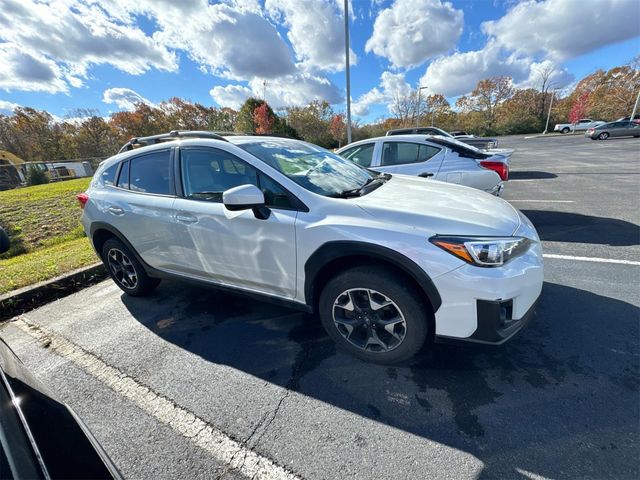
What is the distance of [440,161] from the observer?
513 cm

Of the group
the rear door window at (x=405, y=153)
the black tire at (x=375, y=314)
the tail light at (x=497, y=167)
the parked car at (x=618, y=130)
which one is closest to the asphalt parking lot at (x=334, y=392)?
the black tire at (x=375, y=314)

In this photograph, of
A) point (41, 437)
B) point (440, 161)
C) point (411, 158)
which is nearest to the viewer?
point (41, 437)

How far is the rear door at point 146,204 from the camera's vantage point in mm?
2807

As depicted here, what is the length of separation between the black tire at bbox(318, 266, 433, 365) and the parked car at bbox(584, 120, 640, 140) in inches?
1346

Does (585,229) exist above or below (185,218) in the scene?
below

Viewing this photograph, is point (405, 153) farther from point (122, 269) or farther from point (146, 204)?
point (122, 269)

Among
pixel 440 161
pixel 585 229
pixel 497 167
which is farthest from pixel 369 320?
pixel 585 229

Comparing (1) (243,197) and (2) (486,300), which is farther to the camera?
(1) (243,197)

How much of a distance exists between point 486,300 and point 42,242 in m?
8.43

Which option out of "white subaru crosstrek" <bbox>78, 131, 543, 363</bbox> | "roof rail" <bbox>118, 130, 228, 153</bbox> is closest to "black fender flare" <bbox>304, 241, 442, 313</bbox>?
"white subaru crosstrek" <bbox>78, 131, 543, 363</bbox>

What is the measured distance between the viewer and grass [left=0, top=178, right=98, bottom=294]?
13.3ft

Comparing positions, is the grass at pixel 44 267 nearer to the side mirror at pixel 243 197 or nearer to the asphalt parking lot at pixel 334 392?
the asphalt parking lot at pixel 334 392

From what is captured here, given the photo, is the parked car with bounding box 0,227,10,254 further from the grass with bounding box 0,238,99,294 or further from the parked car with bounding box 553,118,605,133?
the parked car with bounding box 553,118,605,133

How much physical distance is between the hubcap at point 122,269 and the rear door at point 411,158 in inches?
171
